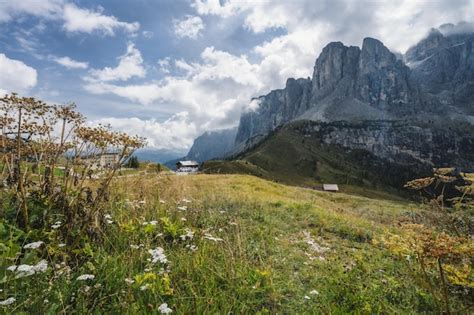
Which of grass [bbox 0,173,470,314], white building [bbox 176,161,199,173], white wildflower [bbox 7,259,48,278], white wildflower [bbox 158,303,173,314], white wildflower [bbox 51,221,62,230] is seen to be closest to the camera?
white wildflower [bbox 158,303,173,314]

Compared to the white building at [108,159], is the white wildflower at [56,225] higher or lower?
lower

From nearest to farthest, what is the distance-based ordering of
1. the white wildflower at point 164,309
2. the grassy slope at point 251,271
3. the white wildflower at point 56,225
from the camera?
1. the white wildflower at point 164,309
2. the grassy slope at point 251,271
3. the white wildflower at point 56,225

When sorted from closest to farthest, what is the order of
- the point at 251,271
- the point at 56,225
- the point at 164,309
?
1. the point at 164,309
2. the point at 56,225
3. the point at 251,271

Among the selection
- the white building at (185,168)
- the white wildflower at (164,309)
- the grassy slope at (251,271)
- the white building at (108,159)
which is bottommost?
the grassy slope at (251,271)

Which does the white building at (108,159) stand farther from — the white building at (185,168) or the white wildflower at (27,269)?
the white building at (185,168)

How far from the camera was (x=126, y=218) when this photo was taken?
7.59 metres

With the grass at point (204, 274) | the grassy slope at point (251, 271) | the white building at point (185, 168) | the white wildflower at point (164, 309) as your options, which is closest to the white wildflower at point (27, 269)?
the grass at point (204, 274)

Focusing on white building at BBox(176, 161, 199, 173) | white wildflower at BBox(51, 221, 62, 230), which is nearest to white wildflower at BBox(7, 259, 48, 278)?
white wildflower at BBox(51, 221, 62, 230)

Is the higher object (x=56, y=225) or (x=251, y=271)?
(x=56, y=225)

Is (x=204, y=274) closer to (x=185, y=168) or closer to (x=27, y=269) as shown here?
(x=27, y=269)

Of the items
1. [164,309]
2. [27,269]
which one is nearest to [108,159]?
[27,269]

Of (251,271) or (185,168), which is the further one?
(185,168)

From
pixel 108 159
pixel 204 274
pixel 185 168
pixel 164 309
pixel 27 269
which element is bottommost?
pixel 204 274

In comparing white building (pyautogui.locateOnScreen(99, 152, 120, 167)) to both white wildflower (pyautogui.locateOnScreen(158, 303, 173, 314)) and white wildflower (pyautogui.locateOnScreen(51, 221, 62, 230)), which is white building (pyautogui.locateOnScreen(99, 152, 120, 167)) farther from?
white wildflower (pyautogui.locateOnScreen(158, 303, 173, 314))
